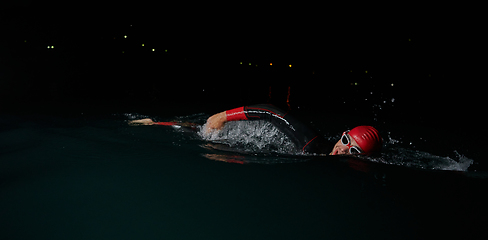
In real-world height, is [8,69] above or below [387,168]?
above

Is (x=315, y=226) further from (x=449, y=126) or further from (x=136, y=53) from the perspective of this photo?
(x=136, y=53)

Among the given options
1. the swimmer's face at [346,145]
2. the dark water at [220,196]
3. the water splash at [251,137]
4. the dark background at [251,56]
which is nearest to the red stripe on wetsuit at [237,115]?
the water splash at [251,137]

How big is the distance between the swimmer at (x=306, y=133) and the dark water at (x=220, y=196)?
0.32 m

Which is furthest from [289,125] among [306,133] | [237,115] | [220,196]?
[220,196]

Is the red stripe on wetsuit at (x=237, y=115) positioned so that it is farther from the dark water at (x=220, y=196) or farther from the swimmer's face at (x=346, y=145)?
the swimmer's face at (x=346, y=145)

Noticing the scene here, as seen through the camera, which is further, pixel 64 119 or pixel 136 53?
pixel 136 53

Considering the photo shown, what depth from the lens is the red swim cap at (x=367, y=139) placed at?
117 inches

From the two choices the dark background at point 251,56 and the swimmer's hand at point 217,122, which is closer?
the swimmer's hand at point 217,122

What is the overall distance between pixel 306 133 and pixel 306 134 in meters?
0.01

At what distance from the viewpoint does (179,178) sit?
1.93 m

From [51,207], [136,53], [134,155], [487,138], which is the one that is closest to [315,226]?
[51,207]

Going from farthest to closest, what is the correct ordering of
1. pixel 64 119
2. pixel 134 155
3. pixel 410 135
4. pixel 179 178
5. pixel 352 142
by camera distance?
1. pixel 410 135
2. pixel 64 119
3. pixel 352 142
4. pixel 134 155
5. pixel 179 178

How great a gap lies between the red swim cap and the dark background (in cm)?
457

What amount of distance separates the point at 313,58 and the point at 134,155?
1102 cm
